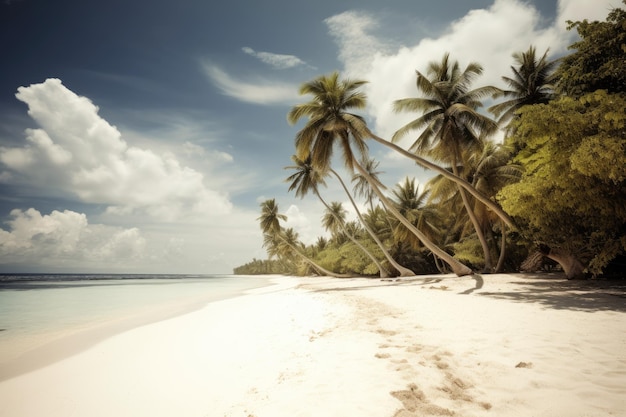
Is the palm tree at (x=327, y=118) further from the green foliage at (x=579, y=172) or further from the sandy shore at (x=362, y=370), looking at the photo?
the sandy shore at (x=362, y=370)

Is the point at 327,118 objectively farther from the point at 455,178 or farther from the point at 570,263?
the point at 570,263

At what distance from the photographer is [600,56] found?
7.44 meters

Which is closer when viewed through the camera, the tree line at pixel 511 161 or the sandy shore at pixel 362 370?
the sandy shore at pixel 362 370

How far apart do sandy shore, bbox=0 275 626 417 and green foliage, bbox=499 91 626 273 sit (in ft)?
8.84

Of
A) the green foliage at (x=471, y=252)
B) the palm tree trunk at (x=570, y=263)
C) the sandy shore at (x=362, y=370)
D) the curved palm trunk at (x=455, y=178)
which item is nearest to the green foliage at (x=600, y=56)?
the curved palm trunk at (x=455, y=178)

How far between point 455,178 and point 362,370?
10.7 meters

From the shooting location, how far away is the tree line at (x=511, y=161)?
21.8 ft

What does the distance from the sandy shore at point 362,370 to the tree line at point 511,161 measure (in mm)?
3123

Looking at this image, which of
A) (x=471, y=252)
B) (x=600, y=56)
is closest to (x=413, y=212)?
(x=471, y=252)

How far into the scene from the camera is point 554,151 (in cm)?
686

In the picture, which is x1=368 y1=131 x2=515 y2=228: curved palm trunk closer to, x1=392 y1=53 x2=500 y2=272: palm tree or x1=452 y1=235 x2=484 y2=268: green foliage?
x1=392 y1=53 x2=500 y2=272: palm tree

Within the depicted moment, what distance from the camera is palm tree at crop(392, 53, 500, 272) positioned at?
14406 millimetres

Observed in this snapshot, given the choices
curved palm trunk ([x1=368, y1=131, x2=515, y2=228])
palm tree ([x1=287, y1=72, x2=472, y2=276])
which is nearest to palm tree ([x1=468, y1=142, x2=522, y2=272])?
curved palm trunk ([x1=368, y1=131, x2=515, y2=228])

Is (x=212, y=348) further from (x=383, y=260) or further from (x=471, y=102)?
(x=383, y=260)
